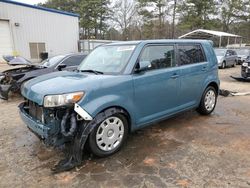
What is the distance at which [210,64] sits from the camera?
514 centimetres

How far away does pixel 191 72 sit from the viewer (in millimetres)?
4590

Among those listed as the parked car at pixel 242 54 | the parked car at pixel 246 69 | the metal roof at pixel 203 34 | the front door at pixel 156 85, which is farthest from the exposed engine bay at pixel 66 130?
the metal roof at pixel 203 34

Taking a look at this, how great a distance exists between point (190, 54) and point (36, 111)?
10.5 ft

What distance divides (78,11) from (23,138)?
36801 millimetres

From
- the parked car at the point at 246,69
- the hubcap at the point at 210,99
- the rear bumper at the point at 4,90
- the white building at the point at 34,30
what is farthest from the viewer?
the white building at the point at 34,30

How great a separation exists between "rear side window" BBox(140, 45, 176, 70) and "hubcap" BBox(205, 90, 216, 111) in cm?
152

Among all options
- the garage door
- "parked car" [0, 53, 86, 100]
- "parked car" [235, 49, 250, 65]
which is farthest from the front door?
"parked car" [235, 49, 250, 65]

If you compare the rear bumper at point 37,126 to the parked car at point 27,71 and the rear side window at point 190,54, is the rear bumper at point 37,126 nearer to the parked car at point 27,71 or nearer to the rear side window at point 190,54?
the rear side window at point 190,54

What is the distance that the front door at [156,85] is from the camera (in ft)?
12.1

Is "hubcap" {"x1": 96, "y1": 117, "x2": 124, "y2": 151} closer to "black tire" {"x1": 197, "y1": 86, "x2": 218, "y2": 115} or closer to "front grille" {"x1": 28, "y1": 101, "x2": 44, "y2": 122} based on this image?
"front grille" {"x1": 28, "y1": 101, "x2": 44, "y2": 122}

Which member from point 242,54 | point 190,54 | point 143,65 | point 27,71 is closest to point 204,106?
point 190,54

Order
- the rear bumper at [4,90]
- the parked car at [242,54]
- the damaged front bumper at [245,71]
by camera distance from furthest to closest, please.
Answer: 1. the parked car at [242,54]
2. the damaged front bumper at [245,71]
3. the rear bumper at [4,90]

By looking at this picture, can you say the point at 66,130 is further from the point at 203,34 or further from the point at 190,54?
the point at 203,34

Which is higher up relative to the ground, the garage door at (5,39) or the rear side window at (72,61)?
the garage door at (5,39)
